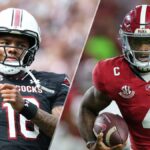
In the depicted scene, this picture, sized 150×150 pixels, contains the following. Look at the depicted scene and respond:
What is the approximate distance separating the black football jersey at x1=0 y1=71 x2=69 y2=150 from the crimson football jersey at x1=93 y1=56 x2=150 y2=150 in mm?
162

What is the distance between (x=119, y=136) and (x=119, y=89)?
0.15 m

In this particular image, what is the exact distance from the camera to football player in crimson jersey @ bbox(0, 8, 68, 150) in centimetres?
191

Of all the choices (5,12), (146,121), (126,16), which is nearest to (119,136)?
(146,121)

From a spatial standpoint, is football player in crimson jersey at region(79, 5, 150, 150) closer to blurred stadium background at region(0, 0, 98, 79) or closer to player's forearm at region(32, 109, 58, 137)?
player's forearm at region(32, 109, 58, 137)

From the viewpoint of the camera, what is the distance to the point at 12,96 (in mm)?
1785

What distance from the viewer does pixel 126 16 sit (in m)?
1.90

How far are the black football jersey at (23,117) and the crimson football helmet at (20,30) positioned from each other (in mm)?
52

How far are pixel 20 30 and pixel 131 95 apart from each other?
1.38ft

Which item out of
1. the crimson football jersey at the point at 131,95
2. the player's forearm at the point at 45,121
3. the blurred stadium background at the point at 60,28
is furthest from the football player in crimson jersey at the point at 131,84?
the blurred stadium background at the point at 60,28

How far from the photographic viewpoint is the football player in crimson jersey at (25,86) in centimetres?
191

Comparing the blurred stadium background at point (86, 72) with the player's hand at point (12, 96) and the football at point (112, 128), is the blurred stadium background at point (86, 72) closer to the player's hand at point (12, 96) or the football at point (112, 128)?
the football at point (112, 128)

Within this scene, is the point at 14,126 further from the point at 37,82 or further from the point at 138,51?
the point at 138,51

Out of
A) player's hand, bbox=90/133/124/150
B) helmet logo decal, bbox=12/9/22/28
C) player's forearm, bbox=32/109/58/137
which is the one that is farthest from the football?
helmet logo decal, bbox=12/9/22/28

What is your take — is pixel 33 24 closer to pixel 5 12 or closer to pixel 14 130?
pixel 5 12
